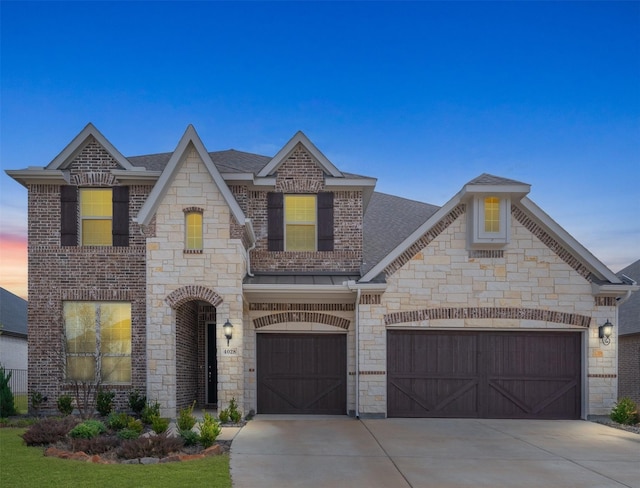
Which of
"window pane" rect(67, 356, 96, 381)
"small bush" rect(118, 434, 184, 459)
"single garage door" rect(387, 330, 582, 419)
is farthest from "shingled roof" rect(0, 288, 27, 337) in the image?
"small bush" rect(118, 434, 184, 459)

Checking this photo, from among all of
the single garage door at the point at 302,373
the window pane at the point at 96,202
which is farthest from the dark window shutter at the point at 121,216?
the single garage door at the point at 302,373

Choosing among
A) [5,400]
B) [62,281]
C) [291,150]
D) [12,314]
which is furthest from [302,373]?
[12,314]

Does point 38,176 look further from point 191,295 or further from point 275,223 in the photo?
point 275,223

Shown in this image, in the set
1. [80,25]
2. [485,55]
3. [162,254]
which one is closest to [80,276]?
[162,254]

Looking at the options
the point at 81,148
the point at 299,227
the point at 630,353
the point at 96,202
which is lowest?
the point at 630,353

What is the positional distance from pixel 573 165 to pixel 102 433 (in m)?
21.2

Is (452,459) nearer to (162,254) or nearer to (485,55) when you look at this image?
(162,254)

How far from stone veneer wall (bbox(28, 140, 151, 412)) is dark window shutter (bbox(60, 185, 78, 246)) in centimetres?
14

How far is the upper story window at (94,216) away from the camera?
53.5 feet

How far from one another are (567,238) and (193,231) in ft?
33.2

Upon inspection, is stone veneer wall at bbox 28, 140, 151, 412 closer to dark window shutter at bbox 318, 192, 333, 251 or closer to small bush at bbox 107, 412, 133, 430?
small bush at bbox 107, 412, 133, 430

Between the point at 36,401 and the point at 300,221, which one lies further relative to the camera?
the point at 300,221

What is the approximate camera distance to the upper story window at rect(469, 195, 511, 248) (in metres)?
15.3

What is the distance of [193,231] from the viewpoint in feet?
48.8
